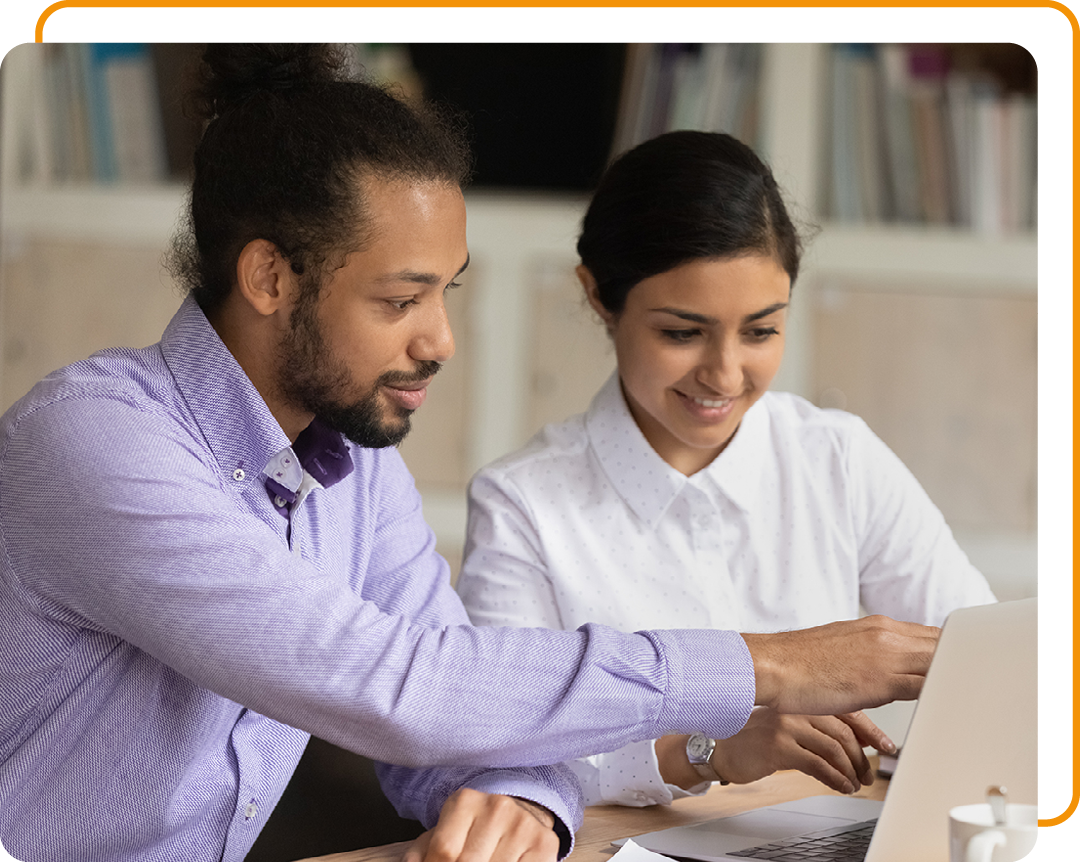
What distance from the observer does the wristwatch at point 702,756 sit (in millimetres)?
1164

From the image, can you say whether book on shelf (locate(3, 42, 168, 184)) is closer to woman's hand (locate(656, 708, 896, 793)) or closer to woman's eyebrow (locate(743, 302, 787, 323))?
woman's eyebrow (locate(743, 302, 787, 323))

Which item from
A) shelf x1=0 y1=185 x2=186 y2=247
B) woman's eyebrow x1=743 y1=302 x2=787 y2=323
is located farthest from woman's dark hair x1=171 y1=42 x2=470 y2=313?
shelf x1=0 y1=185 x2=186 y2=247

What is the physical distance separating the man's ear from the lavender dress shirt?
0.06m

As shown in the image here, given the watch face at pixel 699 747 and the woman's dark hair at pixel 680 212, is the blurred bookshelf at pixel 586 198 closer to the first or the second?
the woman's dark hair at pixel 680 212

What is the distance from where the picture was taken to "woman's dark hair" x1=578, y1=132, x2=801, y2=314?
4.61ft

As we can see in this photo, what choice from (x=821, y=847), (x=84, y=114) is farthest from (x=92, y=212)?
(x=821, y=847)

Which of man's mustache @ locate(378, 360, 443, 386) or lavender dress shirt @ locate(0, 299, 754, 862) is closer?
lavender dress shirt @ locate(0, 299, 754, 862)

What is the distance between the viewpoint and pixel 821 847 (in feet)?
3.18

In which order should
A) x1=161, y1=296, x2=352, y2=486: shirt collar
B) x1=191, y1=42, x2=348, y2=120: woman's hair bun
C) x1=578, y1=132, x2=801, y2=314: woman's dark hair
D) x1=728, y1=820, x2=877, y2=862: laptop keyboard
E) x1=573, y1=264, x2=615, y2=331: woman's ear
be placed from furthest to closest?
x1=573, y1=264, x2=615, y2=331: woman's ear → x1=578, y1=132, x2=801, y2=314: woman's dark hair → x1=191, y1=42, x2=348, y2=120: woman's hair bun → x1=161, y1=296, x2=352, y2=486: shirt collar → x1=728, y1=820, x2=877, y2=862: laptop keyboard

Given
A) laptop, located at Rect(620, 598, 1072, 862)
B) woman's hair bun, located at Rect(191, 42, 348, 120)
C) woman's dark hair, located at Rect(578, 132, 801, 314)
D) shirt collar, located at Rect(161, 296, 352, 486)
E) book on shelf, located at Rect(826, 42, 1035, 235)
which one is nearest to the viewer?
laptop, located at Rect(620, 598, 1072, 862)

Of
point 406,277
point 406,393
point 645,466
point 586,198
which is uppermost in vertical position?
point 586,198

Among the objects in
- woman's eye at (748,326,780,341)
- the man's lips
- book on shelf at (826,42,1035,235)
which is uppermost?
book on shelf at (826,42,1035,235)

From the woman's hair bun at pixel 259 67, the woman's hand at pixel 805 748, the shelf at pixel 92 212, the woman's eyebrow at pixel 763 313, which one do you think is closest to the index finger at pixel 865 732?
the woman's hand at pixel 805 748

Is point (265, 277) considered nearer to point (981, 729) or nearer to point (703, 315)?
point (703, 315)
